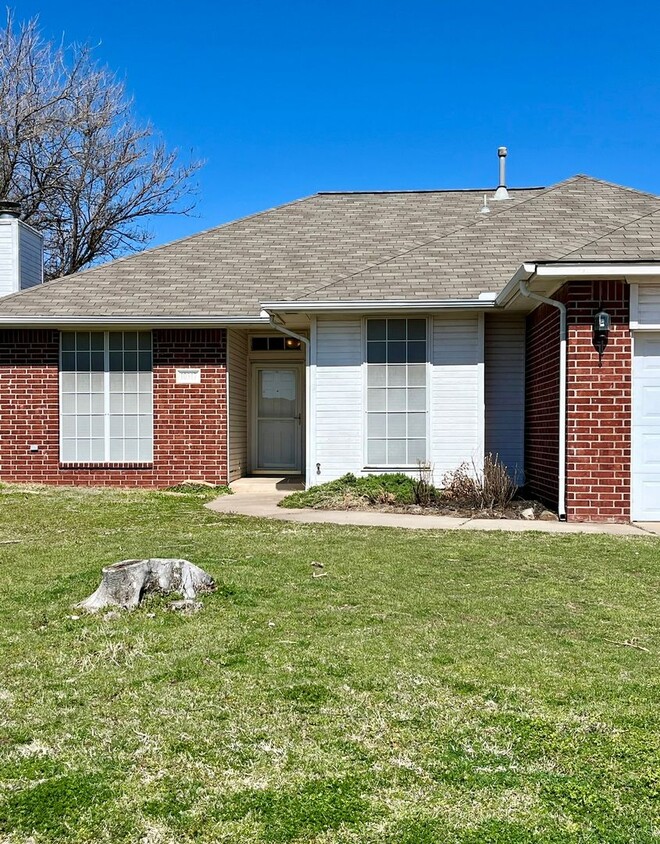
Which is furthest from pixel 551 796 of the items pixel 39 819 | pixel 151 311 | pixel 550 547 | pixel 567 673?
pixel 151 311

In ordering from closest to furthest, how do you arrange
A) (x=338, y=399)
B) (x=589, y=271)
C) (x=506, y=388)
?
1. (x=589, y=271)
2. (x=338, y=399)
3. (x=506, y=388)

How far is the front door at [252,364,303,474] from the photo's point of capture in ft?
48.0

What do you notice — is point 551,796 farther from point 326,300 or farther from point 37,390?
point 37,390

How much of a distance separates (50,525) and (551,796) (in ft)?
23.4

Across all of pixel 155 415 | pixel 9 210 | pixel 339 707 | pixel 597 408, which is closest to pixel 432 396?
pixel 597 408

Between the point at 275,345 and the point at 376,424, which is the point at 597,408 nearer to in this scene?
the point at 376,424

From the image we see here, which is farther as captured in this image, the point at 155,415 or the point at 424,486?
the point at 155,415

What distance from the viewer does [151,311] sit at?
12.5 m

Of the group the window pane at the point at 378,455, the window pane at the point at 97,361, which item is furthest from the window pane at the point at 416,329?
the window pane at the point at 97,361

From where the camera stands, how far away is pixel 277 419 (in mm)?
14727

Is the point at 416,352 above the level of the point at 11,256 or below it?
below

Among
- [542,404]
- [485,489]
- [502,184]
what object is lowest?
[485,489]

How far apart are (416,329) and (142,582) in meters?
7.28

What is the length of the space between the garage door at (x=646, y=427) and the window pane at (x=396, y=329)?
3.50m
